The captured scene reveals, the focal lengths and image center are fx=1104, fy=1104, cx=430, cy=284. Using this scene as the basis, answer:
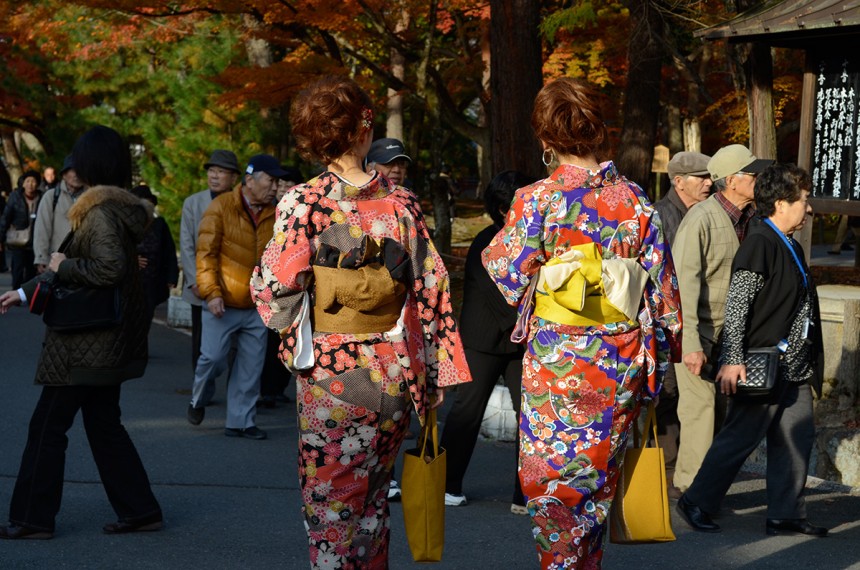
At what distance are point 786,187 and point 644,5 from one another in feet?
21.5

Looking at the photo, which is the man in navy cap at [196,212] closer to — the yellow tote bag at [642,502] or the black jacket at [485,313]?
the black jacket at [485,313]

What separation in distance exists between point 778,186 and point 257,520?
3.15 m

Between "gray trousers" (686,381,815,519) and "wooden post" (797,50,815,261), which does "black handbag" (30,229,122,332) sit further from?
"wooden post" (797,50,815,261)

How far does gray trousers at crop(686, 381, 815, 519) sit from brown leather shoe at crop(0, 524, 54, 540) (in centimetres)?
334

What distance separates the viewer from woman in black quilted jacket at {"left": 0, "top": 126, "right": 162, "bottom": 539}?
5.11 metres

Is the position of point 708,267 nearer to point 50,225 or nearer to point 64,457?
point 64,457

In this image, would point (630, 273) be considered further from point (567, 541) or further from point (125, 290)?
point (125, 290)

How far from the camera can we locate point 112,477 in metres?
5.32

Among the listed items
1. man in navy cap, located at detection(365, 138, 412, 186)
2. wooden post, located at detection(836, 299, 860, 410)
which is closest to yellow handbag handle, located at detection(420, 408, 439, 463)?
man in navy cap, located at detection(365, 138, 412, 186)

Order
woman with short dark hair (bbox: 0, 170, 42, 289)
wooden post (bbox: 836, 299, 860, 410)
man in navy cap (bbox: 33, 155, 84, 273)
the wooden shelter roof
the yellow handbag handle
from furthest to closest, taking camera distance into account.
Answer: woman with short dark hair (bbox: 0, 170, 42, 289)
man in navy cap (bbox: 33, 155, 84, 273)
the wooden shelter roof
wooden post (bbox: 836, 299, 860, 410)
the yellow handbag handle

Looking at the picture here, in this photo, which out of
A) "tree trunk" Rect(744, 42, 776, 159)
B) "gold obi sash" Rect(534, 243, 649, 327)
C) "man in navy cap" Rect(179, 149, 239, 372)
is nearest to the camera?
"gold obi sash" Rect(534, 243, 649, 327)

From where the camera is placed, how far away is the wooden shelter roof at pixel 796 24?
26.0 feet

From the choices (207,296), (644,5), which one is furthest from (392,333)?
(644,5)

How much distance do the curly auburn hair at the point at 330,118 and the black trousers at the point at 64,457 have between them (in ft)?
7.00
